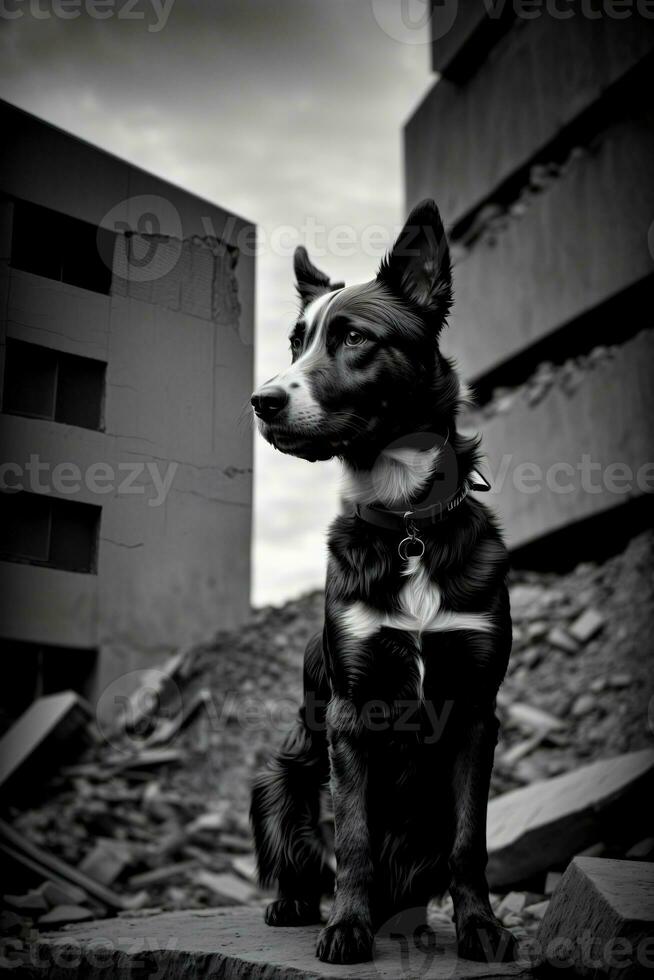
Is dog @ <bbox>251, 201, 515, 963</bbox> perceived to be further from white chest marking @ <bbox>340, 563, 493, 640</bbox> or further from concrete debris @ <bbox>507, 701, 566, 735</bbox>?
concrete debris @ <bbox>507, 701, 566, 735</bbox>

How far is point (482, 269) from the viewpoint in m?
11.7

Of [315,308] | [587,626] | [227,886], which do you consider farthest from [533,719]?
[315,308]

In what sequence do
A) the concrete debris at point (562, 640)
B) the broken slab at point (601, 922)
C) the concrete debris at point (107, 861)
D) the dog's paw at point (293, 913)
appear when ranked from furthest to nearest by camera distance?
the concrete debris at point (562, 640) → the concrete debris at point (107, 861) → the dog's paw at point (293, 913) → the broken slab at point (601, 922)

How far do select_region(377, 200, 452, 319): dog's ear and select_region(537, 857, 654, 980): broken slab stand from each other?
1605 millimetres

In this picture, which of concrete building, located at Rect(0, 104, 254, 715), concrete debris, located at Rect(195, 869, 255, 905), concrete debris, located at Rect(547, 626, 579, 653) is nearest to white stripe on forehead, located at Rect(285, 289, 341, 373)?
concrete building, located at Rect(0, 104, 254, 715)

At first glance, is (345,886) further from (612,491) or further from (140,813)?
(612,491)

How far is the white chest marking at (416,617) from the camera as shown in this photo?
2318 mm

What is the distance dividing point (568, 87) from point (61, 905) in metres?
9.63

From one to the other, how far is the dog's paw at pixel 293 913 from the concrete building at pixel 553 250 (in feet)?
21.7

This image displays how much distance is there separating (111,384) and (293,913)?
6.01 ft

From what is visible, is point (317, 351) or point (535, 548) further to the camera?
point (535, 548)

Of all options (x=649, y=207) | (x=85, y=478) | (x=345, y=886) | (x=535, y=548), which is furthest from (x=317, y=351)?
→ (x=535, y=548)

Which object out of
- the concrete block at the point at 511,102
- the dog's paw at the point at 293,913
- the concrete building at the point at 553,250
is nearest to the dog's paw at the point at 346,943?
the dog's paw at the point at 293,913

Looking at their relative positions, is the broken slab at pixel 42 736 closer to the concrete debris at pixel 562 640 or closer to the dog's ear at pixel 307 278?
the concrete debris at pixel 562 640
